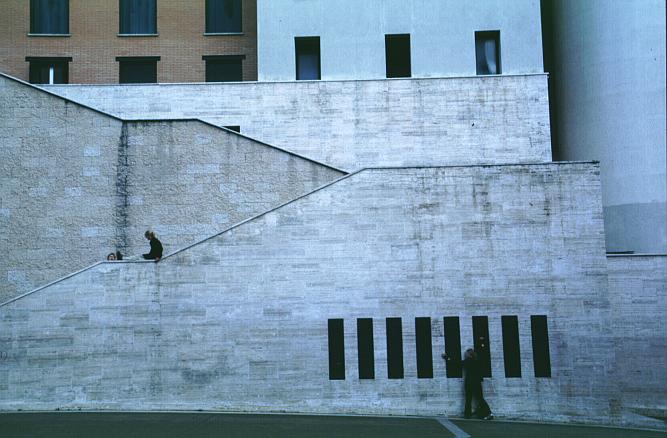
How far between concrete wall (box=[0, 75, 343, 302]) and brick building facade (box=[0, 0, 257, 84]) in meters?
6.55

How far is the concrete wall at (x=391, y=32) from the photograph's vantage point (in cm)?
2847

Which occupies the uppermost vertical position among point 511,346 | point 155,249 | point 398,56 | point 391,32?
point 391,32

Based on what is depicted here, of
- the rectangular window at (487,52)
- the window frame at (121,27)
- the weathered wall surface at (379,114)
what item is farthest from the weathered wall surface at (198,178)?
the rectangular window at (487,52)

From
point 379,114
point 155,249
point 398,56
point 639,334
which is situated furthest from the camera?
point 398,56

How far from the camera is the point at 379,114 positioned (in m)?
27.6

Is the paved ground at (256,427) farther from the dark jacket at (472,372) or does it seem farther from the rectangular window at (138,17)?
the rectangular window at (138,17)

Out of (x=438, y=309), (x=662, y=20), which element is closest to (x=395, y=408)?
(x=438, y=309)

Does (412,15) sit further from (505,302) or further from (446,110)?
(505,302)

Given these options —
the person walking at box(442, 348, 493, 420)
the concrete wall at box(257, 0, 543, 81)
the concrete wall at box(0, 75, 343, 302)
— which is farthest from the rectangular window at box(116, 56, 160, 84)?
the person walking at box(442, 348, 493, 420)

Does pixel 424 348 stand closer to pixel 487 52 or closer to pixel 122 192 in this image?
pixel 122 192

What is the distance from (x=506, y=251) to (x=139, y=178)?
1012 cm

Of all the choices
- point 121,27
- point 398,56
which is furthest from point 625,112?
point 121,27

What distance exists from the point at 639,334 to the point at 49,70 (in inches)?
846

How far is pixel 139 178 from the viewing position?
78.9ft
